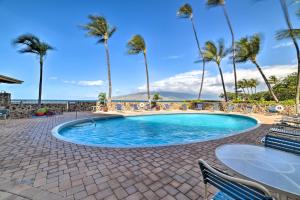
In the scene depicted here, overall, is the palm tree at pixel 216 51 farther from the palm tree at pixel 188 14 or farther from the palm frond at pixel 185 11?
the palm frond at pixel 185 11

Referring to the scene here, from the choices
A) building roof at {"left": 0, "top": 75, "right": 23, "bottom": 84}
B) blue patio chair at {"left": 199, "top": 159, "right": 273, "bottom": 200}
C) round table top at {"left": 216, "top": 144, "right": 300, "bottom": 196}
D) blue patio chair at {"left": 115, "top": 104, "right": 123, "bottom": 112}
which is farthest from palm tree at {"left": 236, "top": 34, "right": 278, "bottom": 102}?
building roof at {"left": 0, "top": 75, "right": 23, "bottom": 84}

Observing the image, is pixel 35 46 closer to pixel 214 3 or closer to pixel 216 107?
pixel 216 107

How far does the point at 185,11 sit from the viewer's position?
18766 millimetres

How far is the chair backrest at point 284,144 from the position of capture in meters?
2.01

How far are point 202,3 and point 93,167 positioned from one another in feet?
64.8

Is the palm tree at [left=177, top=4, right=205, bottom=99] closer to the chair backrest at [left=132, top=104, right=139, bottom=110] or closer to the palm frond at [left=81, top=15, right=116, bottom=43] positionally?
the palm frond at [left=81, top=15, right=116, bottom=43]

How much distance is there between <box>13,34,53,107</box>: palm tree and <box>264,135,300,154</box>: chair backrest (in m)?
14.1

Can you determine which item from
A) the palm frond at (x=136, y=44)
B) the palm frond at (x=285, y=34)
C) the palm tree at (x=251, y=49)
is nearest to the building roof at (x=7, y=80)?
the palm frond at (x=136, y=44)

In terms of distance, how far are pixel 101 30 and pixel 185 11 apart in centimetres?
1104

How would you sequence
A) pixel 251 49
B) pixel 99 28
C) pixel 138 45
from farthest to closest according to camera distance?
pixel 138 45, pixel 99 28, pixel 251 49

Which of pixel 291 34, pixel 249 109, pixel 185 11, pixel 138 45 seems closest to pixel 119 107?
pixel 138 45

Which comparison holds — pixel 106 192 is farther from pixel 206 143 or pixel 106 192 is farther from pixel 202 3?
pixel 202 3

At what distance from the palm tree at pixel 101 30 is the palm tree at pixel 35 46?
209 inches

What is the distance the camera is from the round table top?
116 cm
